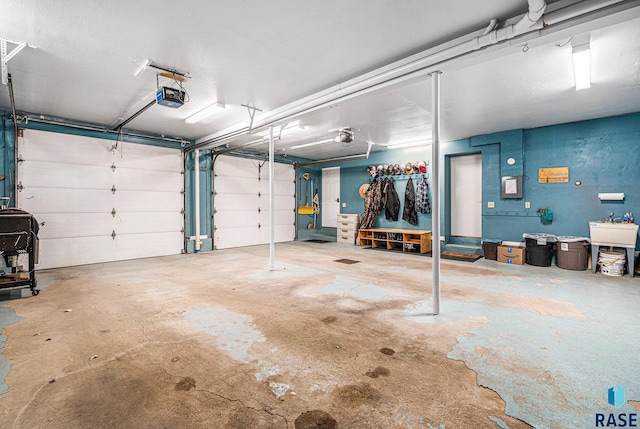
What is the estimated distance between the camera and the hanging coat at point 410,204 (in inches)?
331

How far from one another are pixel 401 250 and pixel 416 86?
490cm

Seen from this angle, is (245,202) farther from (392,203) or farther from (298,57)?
(298,57)

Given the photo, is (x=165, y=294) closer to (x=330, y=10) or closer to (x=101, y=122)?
(x=330, y=10)

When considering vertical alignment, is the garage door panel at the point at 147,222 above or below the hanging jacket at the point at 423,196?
below

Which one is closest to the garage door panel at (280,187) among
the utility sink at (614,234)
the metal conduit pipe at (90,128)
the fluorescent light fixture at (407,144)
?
the metal conduit pipe at (90,128)

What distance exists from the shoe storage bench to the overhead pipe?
462 centimetres

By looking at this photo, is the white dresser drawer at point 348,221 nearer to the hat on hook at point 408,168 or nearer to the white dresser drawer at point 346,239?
the white dresser drawer at point 346,239

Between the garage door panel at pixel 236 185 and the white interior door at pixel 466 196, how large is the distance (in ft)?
19.2

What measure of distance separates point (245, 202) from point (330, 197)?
320 cm

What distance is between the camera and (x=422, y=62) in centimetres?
315

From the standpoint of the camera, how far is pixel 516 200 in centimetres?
650

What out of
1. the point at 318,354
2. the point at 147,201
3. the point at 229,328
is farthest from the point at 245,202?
the point at 318,354

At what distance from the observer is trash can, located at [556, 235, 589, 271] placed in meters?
5.37

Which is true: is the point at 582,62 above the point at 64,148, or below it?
above
